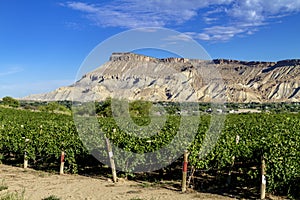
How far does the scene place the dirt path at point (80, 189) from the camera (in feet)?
Result: 29.8

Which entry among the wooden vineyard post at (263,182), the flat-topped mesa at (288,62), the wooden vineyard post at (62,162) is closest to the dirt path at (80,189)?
the wooden vineyard post at (62,162)

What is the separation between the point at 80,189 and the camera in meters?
→ 9.86

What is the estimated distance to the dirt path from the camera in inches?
357

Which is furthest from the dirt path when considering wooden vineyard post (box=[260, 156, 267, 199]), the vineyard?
wooden vineyard post (box=[260, 156, 267, 199])

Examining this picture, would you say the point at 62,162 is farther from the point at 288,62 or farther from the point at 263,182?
the point at 288,62

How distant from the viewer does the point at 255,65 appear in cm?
A: 19625

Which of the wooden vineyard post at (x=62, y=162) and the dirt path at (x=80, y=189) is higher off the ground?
the wooden vineyard post at (x=62, y=162)

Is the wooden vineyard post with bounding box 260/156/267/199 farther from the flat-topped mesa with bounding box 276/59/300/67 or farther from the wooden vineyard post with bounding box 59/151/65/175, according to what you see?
the flat-topped mesa with bounding box 276/59/300/67

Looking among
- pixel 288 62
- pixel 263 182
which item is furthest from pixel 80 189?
pixel 288 62

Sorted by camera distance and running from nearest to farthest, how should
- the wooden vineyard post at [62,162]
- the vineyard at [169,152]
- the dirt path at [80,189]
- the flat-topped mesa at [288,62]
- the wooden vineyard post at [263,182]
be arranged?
the wooden vineyard post at [263,182] < the vineyard at [169,152] < the dirt path at [80,189] < the wooden vineyard post at [62,162] < the flat-topped mesa at [288,62]

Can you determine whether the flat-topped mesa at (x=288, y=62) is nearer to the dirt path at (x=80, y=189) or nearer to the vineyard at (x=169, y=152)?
the vineyard at (x=169, y=152)

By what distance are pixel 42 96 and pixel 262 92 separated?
115 metres

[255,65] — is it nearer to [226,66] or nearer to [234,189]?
[226,66]

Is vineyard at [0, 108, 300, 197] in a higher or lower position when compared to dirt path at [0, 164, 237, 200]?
higher
